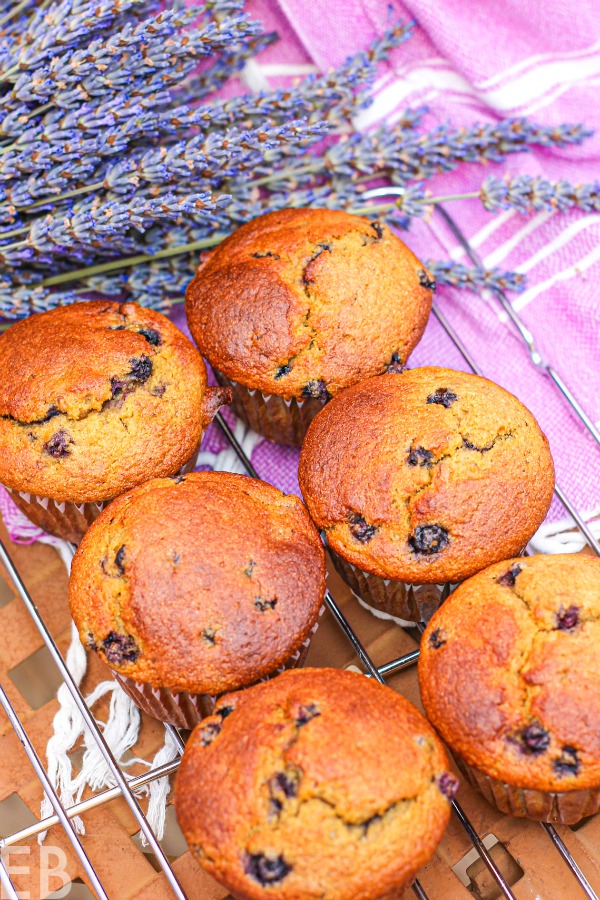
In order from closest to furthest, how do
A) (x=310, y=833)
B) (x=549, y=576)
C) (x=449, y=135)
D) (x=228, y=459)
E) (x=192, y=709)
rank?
1. (x=310, y=833)
2. (x=549, y=576)
3. (x=192, y=709)
4. (x=228, y=459)
5. (x=449, y=135)

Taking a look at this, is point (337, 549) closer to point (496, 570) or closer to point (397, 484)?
point (397, 484)

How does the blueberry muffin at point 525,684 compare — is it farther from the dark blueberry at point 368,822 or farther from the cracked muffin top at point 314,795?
the dark blueberry at point 368,822

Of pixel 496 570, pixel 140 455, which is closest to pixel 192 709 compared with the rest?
pixel 140 455

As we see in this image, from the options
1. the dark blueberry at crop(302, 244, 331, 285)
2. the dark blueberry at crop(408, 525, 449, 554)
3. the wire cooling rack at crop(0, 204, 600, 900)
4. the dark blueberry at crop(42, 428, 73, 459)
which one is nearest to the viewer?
the wire cooling rack at crop(0, 204, 600, 900)

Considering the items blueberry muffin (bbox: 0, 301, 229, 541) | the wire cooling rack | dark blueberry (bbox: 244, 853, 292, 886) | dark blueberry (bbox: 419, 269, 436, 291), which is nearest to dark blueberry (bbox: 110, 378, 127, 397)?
blueberry muffin (bbox: 0, 301, 229, 541)

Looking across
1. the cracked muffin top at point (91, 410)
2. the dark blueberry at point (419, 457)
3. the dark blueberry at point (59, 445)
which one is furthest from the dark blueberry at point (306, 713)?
the dark blueberry at point (59, 445)

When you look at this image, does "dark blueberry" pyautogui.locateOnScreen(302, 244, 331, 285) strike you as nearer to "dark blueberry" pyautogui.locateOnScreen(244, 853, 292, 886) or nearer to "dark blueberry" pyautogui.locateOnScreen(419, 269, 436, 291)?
"dark blueberry" pyautogui.locateOnScreen(419, 269, 436, 291)

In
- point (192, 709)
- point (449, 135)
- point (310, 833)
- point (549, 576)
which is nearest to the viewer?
point (310, 833)
